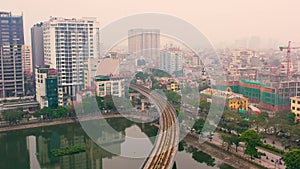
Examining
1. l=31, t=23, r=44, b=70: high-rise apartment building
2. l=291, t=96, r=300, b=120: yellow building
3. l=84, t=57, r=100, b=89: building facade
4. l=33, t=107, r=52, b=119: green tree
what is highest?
l=31, t=23, r=44, b=70: high-rise apartment building

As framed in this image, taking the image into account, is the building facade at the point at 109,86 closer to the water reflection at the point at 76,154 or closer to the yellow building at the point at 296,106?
the water reflection at the point at 76,154

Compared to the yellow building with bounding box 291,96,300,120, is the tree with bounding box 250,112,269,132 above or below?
below

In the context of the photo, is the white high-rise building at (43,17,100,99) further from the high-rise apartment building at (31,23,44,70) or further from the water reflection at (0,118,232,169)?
the high-rise apartment building at (31,23,44,70)

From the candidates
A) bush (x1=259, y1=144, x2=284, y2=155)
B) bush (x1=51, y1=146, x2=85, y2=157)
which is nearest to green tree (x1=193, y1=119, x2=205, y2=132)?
bush (x1=259, y1=144, x2=284, y2=155)

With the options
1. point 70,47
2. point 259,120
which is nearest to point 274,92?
point 259,120

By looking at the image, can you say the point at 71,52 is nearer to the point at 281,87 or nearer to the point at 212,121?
the point at 212,121

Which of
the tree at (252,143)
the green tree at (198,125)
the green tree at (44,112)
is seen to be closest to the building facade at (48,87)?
the green tree at (44,112)

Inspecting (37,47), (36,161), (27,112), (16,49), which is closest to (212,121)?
(36,161)
